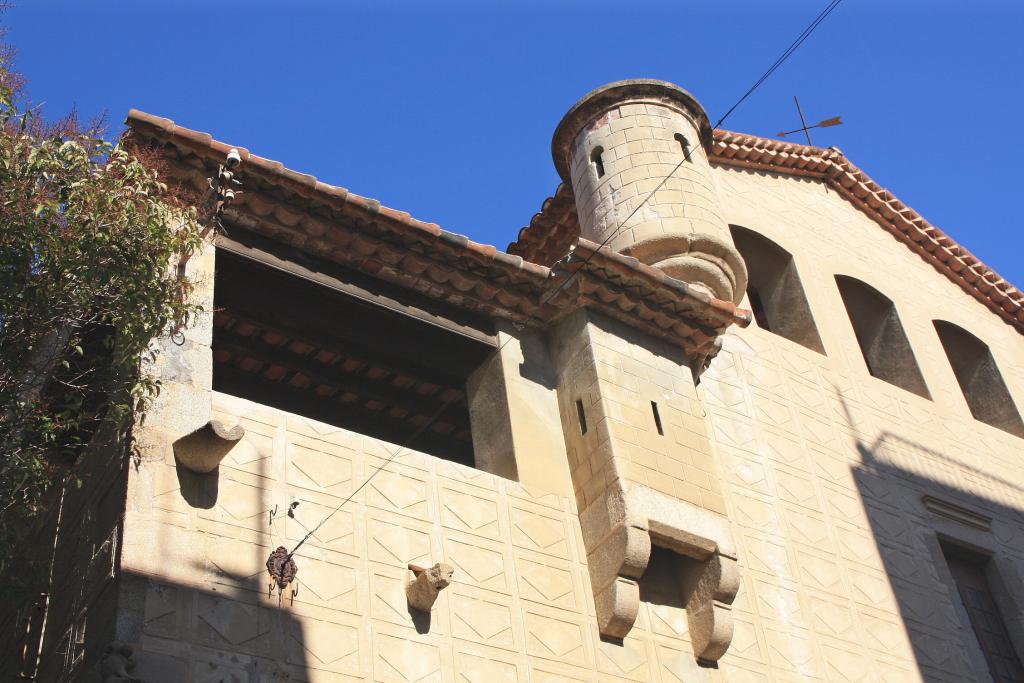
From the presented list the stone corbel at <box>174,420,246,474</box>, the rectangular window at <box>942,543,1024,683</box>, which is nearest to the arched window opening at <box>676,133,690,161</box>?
the rectangular window at <box>942,543,1024,683</box>

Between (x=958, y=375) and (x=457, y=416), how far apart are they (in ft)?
25.5

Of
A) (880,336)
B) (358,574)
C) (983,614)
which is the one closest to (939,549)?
(983,614)

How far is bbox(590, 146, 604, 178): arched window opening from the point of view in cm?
1427

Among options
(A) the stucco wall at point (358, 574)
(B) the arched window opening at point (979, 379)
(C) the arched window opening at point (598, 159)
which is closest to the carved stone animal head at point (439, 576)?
(A) the stucco wall at point (358, 574)

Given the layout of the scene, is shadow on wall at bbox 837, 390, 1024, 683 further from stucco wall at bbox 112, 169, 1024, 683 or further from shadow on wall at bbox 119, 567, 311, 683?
shadow on wall at bbox 119, 567, 311, 683

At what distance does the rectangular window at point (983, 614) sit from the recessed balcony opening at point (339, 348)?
5.09m

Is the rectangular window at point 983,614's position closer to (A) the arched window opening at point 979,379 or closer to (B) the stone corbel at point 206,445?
(A) the arched window opening at point 979,379

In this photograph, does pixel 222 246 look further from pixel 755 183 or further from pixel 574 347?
pixel 755 183

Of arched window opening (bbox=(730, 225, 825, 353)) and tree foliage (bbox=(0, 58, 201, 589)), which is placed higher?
arched window opening (bbox=(730, 225, 825, 353))

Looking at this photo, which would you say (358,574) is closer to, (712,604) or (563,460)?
(563,460)

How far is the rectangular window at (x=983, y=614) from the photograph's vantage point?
13047mm

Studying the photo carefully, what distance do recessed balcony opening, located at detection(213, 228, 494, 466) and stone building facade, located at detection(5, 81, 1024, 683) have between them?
30mm

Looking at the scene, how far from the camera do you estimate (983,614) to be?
44.1ft

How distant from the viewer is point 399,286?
11.0 metres
